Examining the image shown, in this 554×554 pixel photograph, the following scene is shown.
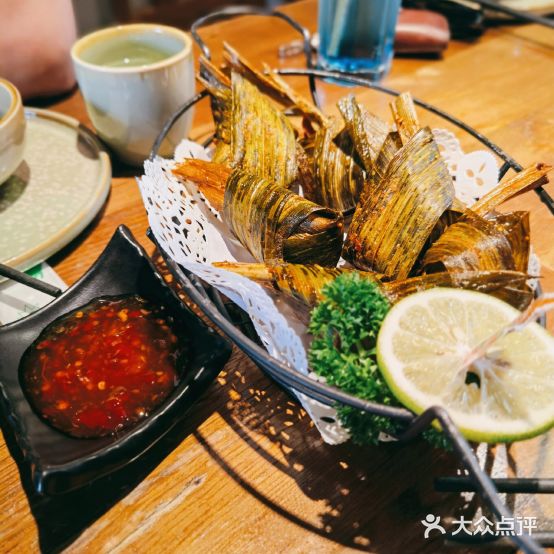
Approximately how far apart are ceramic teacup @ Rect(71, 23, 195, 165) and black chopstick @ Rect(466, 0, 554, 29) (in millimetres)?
1382

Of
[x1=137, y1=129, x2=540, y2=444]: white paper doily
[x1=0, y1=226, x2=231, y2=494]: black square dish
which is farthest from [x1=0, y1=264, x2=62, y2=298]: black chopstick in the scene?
[x1=137, y1=129, x2=540, y2=444]: white paper doily

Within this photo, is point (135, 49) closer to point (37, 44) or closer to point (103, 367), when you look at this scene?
point (37, 44)

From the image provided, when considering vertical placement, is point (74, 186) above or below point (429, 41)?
below

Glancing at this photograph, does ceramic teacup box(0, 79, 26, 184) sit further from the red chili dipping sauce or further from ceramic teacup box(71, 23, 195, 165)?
the red chili dipping sauce

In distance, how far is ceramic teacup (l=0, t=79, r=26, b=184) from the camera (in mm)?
1064

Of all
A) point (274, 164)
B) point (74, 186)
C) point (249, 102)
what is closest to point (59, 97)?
point (74, 186)

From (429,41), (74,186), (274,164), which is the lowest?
(74,186)

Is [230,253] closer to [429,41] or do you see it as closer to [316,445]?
[316,445]

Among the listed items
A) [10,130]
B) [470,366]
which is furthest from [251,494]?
[10,130]

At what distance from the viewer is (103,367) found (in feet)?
2.69

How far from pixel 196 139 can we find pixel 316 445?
3.30 ft

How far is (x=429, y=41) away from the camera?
1.84 meters

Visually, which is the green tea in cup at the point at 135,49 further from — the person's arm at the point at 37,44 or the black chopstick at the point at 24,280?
the black chopstick at the point at 24,280

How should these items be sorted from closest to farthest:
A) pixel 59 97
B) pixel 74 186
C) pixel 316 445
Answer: pixel 316 445
pixel 74 186
pixel 59 97
